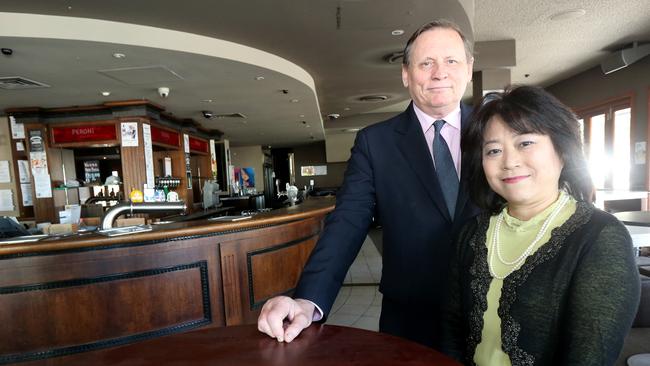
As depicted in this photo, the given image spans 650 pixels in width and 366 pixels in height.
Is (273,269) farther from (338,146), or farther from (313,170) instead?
(313,170)

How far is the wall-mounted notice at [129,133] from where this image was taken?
6594 mm

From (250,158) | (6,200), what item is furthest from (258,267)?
(250,158)

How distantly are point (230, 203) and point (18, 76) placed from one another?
5284 millimetres

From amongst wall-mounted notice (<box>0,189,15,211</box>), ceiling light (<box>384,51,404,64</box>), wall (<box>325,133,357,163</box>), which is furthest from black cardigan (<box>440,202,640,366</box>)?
wall (<box>325,133,357,163</box>)

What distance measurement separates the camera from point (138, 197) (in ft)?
14.4

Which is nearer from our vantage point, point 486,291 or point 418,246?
point 486,291

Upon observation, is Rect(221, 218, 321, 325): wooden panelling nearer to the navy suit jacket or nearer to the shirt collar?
the navy suit jacket

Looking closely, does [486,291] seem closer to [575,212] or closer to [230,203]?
[575,212]

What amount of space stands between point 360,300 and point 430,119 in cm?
335

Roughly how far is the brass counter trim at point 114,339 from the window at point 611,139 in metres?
7.24

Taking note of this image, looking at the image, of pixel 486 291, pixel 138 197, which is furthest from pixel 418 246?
pixel 138 197

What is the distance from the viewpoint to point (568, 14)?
4.72 m

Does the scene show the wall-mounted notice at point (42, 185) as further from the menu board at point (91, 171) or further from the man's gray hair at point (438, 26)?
the man's gray hair at point (438, 26)

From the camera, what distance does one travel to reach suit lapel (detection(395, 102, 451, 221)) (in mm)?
1047
